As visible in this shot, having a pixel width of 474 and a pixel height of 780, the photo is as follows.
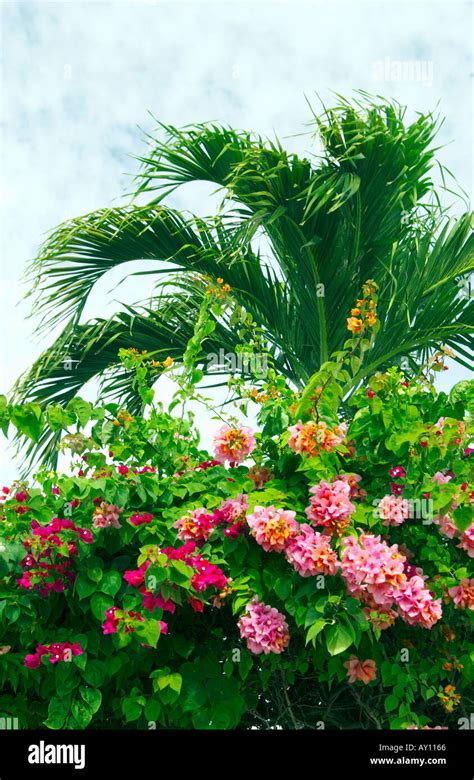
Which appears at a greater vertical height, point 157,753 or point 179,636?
point 179,636

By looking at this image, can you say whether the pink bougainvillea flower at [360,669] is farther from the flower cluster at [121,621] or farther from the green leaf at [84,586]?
the green leaf at [84,586]

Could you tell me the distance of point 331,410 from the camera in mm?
2566

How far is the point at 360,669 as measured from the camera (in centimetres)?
239

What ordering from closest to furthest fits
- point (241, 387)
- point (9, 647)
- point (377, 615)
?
point (377, 615), point (9, 647), point (241, 387)

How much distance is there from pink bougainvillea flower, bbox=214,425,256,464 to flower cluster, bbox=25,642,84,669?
0.77 metres

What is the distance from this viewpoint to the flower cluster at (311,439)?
241cm

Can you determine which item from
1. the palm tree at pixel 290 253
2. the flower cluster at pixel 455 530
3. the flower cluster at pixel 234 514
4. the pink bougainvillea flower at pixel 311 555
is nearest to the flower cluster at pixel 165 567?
the flower cluster at pixel 234 514

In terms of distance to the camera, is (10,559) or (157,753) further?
(10,559)

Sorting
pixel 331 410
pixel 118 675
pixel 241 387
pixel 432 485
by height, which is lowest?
pixel 118 675

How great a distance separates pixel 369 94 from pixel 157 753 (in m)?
4.47

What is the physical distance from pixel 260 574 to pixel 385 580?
0.41m

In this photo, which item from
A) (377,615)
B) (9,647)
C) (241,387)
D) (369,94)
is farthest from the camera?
(369,94)

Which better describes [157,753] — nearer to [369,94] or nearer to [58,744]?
[58,744]

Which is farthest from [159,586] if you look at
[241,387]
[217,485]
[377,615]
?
[241,387]
